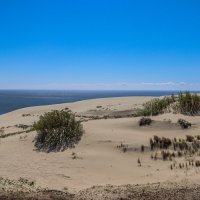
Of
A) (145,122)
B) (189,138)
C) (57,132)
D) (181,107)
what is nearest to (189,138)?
(189,138)

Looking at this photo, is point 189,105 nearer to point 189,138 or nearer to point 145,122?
point 145,122

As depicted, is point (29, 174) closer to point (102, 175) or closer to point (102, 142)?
point (102, 175)

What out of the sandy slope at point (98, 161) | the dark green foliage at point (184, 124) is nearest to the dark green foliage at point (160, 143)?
the sandy slope at point (98, 161)

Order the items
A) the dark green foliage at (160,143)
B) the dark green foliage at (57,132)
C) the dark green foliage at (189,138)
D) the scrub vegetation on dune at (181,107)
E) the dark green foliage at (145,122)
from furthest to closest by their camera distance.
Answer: the scrub vegetation on dune at (181,107) → the dark green foliage at (145,122) → the dark green foliage at (189,138) → the dark green foliage at (57,132) → the dark green foliage at (160,143)

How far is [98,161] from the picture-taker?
1628 cm

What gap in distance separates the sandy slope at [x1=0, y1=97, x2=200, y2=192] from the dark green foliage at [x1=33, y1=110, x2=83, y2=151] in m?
0.43

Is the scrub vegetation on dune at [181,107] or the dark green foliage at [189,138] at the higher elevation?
the scrub vegetation on dune at [181,107]

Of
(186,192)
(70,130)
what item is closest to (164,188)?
(186,192)

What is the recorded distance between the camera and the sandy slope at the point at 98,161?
1385 cm

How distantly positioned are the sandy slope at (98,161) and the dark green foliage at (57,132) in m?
0.43

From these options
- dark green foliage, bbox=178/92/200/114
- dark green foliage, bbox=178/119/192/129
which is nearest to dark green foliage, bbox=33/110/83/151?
dark green foliage, bbox=178/119/192/129

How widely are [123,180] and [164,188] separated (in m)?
1.98

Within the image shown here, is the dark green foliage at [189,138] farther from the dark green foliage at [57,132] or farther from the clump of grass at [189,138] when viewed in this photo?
the dark green foliage at [57,132]

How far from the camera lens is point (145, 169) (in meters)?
15.4
